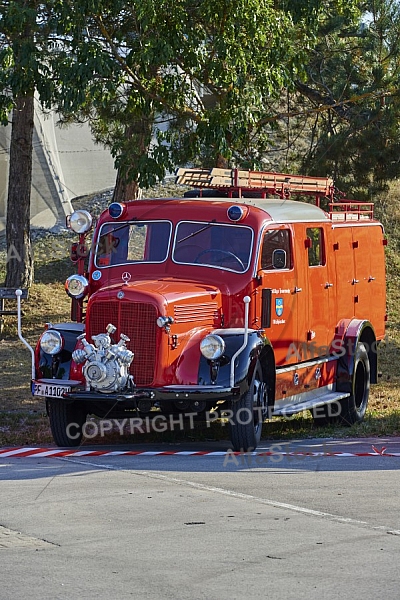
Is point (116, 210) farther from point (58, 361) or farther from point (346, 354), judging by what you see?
point (346, 354)

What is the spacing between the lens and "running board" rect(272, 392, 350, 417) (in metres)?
11.3

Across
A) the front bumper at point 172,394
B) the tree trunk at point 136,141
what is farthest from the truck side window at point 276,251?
the tree trunk at point 136,141

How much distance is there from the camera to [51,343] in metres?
10.8

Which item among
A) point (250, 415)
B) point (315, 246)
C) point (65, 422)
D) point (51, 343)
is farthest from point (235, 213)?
point (65, 422)

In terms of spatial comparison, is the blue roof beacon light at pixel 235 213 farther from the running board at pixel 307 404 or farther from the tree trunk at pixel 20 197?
the tree trunk at pixel 20 197

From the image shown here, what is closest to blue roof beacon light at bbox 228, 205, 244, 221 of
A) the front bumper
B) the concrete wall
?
the front bumper

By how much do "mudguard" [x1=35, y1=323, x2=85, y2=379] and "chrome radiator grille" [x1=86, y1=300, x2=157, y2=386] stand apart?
664 millimetres

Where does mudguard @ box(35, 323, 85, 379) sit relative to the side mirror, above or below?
below

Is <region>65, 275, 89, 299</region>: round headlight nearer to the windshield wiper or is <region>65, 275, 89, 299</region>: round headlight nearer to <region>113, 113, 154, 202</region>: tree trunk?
the windshield wiper

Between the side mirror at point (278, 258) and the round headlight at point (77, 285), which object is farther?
the side mirror at point (278, 258)

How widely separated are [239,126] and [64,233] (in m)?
13.9

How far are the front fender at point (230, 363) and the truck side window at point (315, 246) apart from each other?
2325 millimetres

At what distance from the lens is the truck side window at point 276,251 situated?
458 inches

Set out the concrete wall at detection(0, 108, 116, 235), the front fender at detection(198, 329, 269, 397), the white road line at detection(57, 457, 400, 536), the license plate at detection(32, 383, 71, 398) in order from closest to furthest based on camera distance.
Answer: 1. the white road line at detection(57, 457, 400, 536)
2. the front fender at detection(198, 329, 269, 397)
3. the license plate at detection(32, 383, 71, 398)
4. the concrete wall at detection(0, 108, 116, 235)
